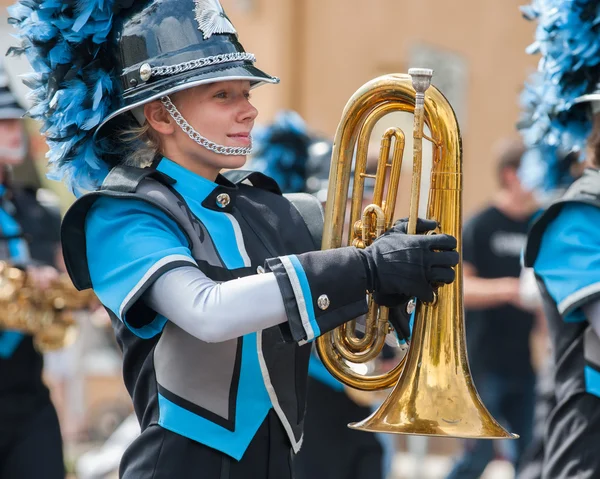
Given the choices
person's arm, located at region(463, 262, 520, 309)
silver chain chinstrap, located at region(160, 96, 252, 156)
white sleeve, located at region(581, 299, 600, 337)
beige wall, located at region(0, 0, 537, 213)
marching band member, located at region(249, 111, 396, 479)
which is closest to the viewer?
silver chain chinstrap, located at region(160, 96, 252, 156)

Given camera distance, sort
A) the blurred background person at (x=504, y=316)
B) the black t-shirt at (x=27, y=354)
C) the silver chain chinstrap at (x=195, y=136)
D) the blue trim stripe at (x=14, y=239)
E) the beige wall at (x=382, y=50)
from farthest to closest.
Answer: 1. the beige wall at (x=382, y=50)
2. the blurred background person at (x=504, y=316)
3. the blue trim stripe at (x=14, y=239)
4. the black t-shirt at (x=27, y=354)
5. the silver chain chinstrap at (x=195, y=136)

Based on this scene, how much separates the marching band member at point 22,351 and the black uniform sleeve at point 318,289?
2.09m

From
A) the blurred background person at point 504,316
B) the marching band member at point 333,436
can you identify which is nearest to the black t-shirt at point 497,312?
the blurred background person at point 504,316

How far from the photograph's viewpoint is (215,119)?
2.90 meters

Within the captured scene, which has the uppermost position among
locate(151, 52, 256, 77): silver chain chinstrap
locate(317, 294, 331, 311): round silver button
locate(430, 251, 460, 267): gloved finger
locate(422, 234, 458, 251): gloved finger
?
locate(151, 52, 256, 77): silver chain chinstrap

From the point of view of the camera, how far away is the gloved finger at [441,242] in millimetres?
2689

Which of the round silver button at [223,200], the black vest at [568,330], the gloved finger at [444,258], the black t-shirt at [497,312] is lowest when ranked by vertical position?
the black t-shirt at [497,312]

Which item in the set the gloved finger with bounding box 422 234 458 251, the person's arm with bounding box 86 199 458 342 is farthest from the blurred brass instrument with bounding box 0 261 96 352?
the gloved finger with bounding box 422 234 458 251

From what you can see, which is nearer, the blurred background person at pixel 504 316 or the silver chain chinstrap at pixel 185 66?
the silver chain chinstrap at pixel 185 66

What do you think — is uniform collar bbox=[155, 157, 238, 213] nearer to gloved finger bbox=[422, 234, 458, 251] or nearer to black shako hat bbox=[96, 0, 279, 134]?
black shako hat bbox=[96, 0, 279, 134]

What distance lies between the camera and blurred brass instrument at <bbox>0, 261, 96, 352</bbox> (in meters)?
4.79

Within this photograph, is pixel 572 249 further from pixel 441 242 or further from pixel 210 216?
pixel 210 216

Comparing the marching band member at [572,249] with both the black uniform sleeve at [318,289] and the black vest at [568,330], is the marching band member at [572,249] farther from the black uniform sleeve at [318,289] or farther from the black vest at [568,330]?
the black uniform sleeve at [318,289]

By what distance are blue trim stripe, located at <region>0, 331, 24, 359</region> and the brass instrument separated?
2.13 meters
